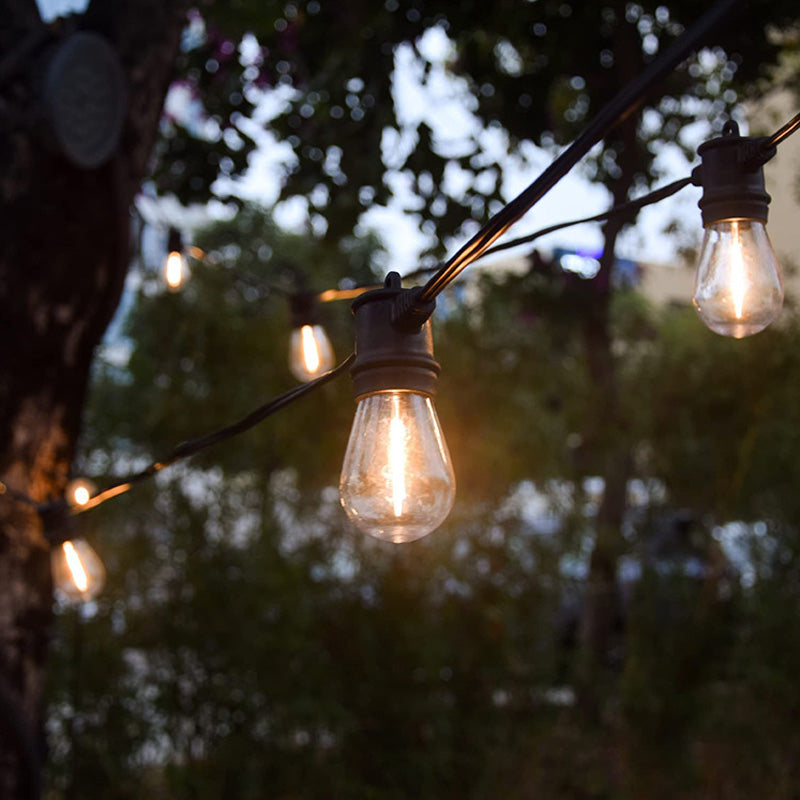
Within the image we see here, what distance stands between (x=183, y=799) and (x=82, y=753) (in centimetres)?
43

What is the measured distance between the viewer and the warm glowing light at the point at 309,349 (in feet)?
8.06

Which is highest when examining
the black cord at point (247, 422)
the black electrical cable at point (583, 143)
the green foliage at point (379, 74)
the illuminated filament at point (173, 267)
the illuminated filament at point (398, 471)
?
the green foliage at point (379, 74)

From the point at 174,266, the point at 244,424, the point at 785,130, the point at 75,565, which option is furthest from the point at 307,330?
the point at 785,130

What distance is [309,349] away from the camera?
2463 millimetres

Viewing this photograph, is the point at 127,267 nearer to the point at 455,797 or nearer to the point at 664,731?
the point at 455,797

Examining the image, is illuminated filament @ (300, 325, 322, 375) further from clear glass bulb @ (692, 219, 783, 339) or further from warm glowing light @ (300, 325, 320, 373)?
clear glass bulb @ (692, 219, 783, 339)

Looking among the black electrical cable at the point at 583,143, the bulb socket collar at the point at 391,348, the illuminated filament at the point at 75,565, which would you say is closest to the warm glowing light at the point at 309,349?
the illuminated filament at the point at 75,565

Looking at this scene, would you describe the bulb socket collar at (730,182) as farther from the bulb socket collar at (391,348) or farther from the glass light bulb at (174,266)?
the glass light bulb at (174,266)

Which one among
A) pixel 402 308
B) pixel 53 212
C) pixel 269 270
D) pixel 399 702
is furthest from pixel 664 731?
pixel 269 270

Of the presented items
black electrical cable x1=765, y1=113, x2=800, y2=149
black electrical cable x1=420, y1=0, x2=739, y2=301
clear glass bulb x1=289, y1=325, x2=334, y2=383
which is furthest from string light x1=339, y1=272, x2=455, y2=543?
clear glass bulb x1=289, y1=325, x2=334, y2=383

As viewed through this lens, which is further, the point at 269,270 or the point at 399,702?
the point at 269,270

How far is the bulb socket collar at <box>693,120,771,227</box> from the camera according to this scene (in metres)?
1.07

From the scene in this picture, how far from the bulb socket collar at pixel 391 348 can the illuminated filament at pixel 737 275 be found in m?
0.42

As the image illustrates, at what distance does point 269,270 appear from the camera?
302 inches
